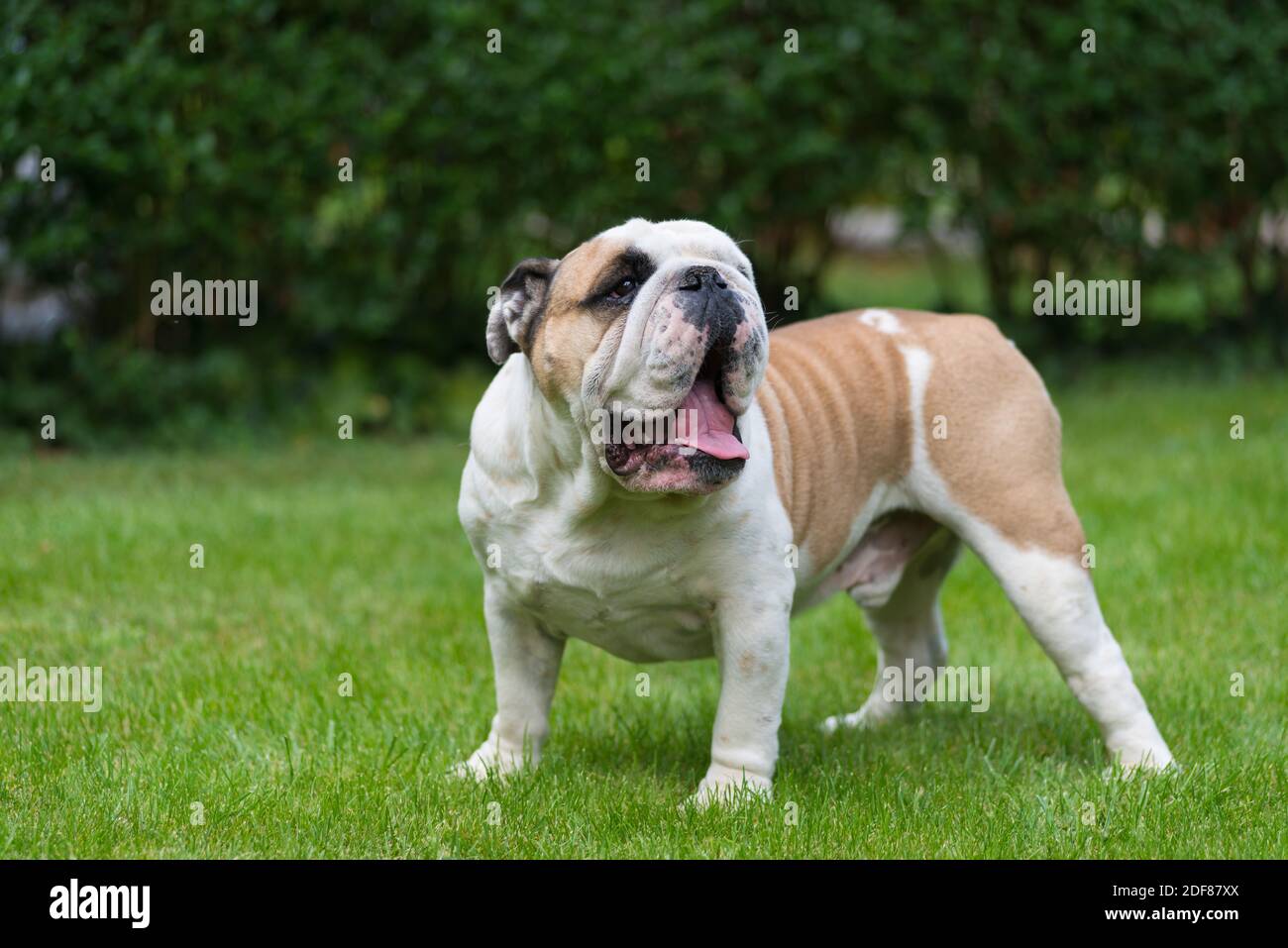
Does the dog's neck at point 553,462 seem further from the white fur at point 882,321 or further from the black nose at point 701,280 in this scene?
the white fur at point 882,321

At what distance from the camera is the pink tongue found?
361 centimetres

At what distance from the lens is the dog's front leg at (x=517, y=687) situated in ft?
13.9

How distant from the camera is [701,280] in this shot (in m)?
3.57

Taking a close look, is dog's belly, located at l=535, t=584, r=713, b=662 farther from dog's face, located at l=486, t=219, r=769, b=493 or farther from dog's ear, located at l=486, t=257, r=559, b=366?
dog's ear, located at l=486, t=257, r=559, b=366

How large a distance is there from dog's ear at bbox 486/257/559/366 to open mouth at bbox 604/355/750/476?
A: 38 centimetres

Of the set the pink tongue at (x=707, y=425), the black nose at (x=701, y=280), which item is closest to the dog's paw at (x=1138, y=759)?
the pink tongue at (x=707, y=425)

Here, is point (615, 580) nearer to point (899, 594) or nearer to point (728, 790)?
point (728, 790)

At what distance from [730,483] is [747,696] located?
1.97 feet

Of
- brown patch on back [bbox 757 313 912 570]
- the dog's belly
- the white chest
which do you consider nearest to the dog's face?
the white chest

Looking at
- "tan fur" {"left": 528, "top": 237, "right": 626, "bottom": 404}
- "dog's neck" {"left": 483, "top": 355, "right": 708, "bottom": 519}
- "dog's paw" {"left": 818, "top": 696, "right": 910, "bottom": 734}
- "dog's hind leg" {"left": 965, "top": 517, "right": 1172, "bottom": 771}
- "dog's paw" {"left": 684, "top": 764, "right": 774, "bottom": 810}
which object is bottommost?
"dog's paw" {"left": 684, "top": 764, "right": 774, "bottom": 810}

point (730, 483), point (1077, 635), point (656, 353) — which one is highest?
point (656, 353)

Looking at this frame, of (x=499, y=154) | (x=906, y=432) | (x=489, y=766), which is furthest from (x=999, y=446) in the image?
(x=499, y=154)

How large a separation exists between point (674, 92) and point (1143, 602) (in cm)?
418

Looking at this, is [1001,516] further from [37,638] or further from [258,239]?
[258,239]
